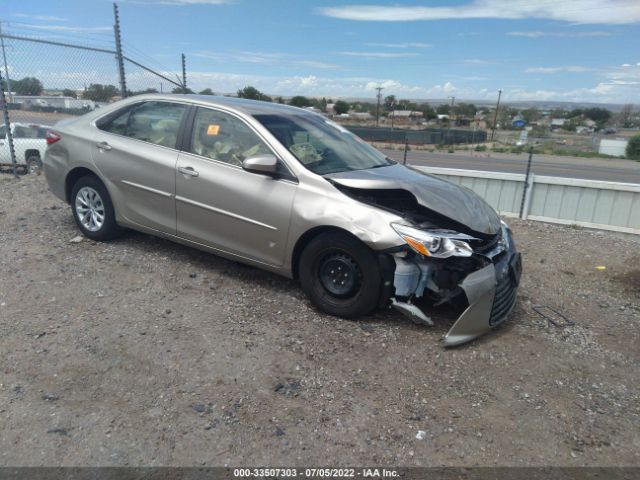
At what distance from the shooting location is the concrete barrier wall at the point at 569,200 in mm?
8537

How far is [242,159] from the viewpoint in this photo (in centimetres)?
434

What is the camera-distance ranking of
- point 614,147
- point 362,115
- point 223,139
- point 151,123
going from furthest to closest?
point 362,115
point 614,147
point 151,123
point 223,139

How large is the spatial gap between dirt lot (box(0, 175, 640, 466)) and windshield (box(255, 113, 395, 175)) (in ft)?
3.95

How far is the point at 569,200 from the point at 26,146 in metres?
12.4

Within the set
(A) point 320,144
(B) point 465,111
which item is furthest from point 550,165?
(B) point 465,111

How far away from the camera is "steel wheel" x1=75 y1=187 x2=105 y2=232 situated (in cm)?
521

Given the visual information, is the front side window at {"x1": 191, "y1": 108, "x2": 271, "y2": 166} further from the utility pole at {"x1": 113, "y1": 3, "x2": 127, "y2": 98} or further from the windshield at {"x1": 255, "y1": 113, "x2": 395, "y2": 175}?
the utility pole at {"x1": 113, "y1": 3, "x2": 127, "y2": 98}

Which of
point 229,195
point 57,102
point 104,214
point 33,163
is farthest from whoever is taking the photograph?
point 33,163

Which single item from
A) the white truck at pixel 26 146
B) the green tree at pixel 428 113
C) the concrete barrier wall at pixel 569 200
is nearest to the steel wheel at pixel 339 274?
the concrete barrier wall at pixel 569 200

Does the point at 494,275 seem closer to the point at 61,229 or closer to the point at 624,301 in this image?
the point at 624,301

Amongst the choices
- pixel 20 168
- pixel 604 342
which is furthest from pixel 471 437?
pixel 20 168

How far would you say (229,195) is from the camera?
4.28 m

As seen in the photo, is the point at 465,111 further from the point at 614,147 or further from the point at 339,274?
the point at 339,274

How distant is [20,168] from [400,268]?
11513 millimetres
